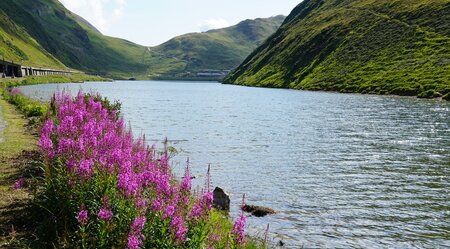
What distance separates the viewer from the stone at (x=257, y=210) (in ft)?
61.9

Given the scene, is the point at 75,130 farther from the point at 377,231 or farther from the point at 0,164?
the point at 377,231

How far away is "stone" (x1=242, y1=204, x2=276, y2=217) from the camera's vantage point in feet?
61.9

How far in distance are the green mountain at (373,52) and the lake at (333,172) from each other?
54.5m

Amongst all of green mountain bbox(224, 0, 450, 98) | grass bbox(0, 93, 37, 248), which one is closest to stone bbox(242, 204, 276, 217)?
grass bbox(0, 93, 37, 248)

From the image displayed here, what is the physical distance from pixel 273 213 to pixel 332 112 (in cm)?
4997

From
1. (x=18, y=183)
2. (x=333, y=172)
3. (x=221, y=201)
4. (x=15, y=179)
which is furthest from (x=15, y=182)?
(x=333, y=172)

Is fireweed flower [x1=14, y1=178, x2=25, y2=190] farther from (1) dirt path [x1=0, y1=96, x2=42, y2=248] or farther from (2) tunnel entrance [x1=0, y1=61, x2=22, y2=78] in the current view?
(2) tunnel entrance [x1=0, y1=61, x2=22, y2=78]

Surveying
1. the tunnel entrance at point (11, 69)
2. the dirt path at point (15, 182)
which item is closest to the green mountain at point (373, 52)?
the dirt path at point (15, 182)

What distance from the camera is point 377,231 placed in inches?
664

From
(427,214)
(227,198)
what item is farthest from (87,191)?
(427,214)

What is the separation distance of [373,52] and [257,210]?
428 feet

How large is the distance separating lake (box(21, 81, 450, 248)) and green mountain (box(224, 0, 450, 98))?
5448cm

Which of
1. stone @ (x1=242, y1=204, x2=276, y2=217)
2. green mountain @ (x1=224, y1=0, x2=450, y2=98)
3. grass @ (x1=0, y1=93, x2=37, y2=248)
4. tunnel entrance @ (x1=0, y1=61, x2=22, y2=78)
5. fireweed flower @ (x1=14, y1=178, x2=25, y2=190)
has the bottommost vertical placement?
tunnel entrance @ (x1=0, y1=61, x2=22, y2=78)

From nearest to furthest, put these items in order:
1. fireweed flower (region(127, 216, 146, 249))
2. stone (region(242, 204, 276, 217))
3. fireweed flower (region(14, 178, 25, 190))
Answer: fireweed flower (region(127, 216, 146, 249)) < fireweed flower (region(14, 178, 25, 190)) < stone (region(242, 204, 276, 217))
